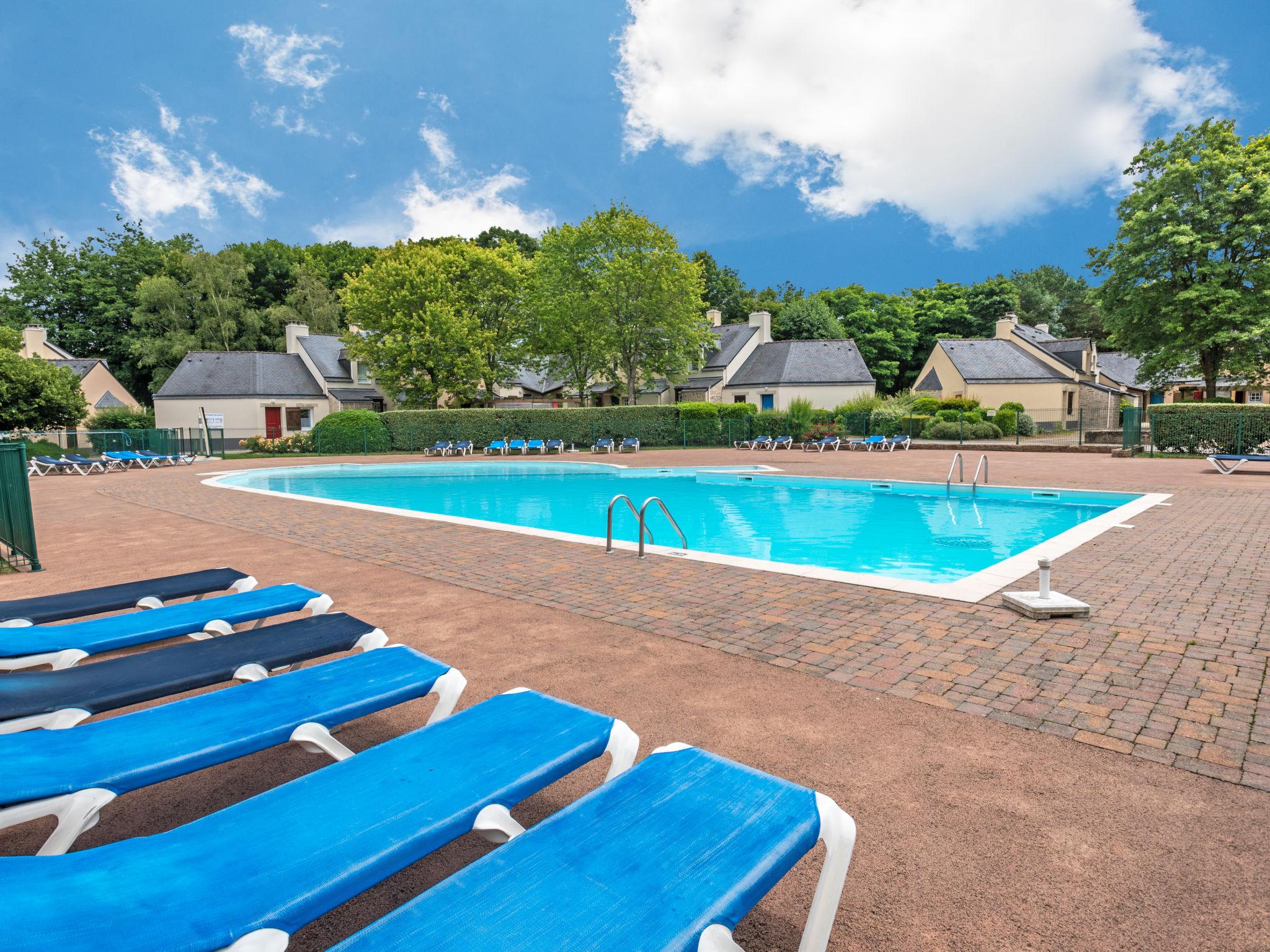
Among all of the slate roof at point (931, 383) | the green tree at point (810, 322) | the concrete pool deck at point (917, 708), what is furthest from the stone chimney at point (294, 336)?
the slate roof at point (931, 383)

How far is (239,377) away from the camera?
40750 mm

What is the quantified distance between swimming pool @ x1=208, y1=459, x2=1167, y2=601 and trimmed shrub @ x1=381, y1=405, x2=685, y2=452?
10.1 metres

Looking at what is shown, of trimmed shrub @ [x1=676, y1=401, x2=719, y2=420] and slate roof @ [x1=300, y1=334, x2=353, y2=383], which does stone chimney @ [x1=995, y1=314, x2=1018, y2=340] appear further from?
slate roof @ [x1=300, y1=334, x2=353, y2=383]

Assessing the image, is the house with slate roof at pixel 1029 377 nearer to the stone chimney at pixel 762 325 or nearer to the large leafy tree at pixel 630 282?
the stone chimney at pixel 762 325

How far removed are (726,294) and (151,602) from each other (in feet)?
213

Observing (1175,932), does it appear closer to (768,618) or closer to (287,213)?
(768,618)

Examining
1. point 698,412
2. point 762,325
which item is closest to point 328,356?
point 698,412

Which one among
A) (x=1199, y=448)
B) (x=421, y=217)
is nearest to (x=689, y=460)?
(x=1199, y=448)

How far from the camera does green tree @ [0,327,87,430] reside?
26.5 meters

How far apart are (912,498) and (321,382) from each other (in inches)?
1505

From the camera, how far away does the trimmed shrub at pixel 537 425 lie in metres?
33.3

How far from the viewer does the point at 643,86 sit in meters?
44.2

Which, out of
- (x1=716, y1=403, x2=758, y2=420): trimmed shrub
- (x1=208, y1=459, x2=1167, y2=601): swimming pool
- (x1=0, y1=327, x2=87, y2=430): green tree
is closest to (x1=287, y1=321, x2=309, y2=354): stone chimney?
(x1=0, y1=327, x2=87, y2=430): green tree

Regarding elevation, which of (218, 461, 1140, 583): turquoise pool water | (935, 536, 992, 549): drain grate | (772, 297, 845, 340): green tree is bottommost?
(935, 536, 992, 549): drain grate
